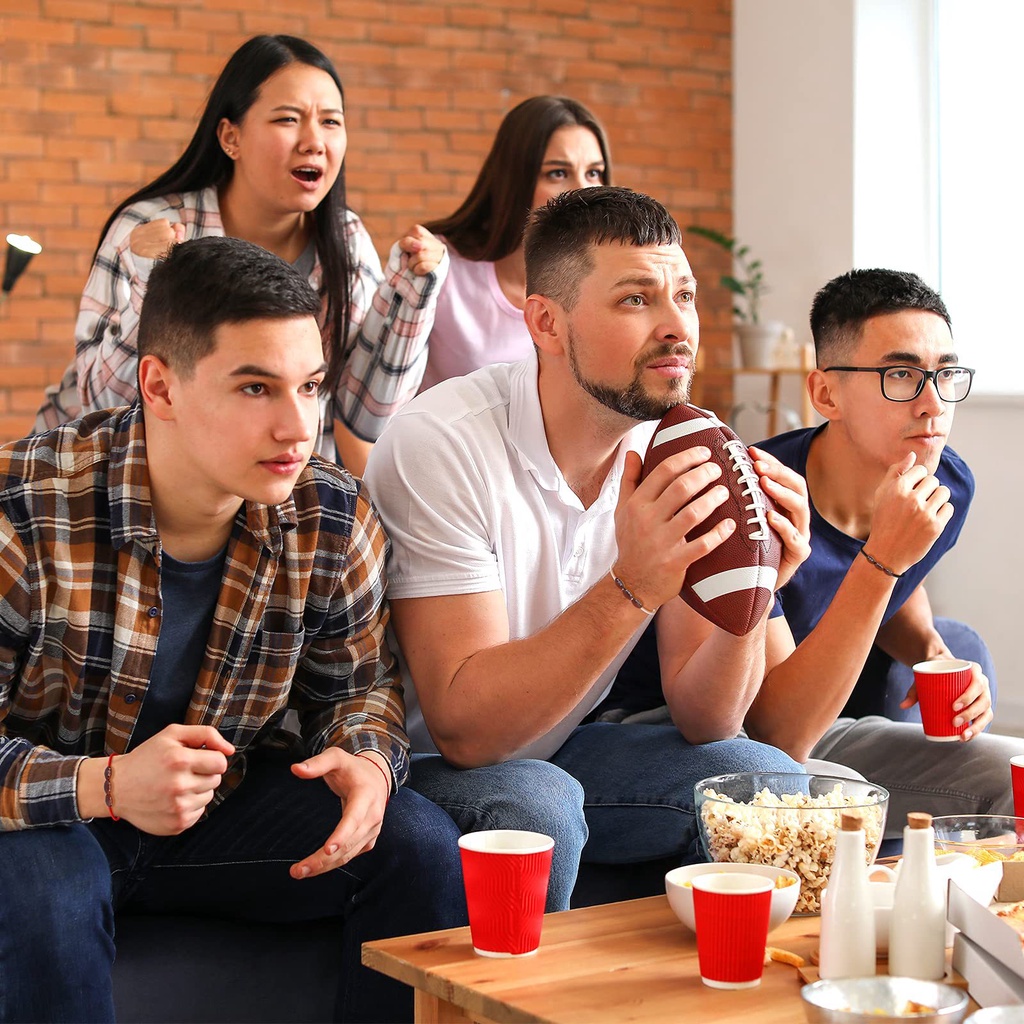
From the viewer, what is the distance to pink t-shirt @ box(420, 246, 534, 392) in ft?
8.87

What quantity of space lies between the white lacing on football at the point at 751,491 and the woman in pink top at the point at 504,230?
45.1 inches

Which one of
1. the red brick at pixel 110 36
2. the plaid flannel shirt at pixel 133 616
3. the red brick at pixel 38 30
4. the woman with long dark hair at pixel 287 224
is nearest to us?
the plaid flannel shirt at pixel 133 616

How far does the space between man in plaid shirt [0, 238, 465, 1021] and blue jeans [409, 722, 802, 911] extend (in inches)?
2.6

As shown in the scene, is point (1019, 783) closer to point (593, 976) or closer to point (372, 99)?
point (593, 976)

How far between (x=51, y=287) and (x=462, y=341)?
Result: 9.25 ft

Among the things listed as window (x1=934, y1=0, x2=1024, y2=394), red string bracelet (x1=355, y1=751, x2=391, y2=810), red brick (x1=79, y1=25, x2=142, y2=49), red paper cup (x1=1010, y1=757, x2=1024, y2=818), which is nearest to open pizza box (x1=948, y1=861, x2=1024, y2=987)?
red paper cup (x1=1010, y1=757, x2=1024, y2=818)

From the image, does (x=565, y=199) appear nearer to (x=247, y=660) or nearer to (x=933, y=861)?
(x=247, y=660)

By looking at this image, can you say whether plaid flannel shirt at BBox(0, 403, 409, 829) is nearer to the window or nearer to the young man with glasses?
the young man with glasses

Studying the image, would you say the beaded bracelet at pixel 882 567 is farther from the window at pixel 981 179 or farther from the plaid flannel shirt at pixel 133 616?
the window at pixel 981 179

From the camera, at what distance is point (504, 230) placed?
9.07 feet

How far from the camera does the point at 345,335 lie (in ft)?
8.02

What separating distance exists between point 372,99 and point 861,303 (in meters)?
3.58

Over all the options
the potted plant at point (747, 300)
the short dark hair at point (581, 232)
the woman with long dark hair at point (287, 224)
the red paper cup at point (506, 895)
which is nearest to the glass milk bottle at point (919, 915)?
the red paper cup at point (506, 895)

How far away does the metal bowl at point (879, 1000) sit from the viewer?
107 cm
